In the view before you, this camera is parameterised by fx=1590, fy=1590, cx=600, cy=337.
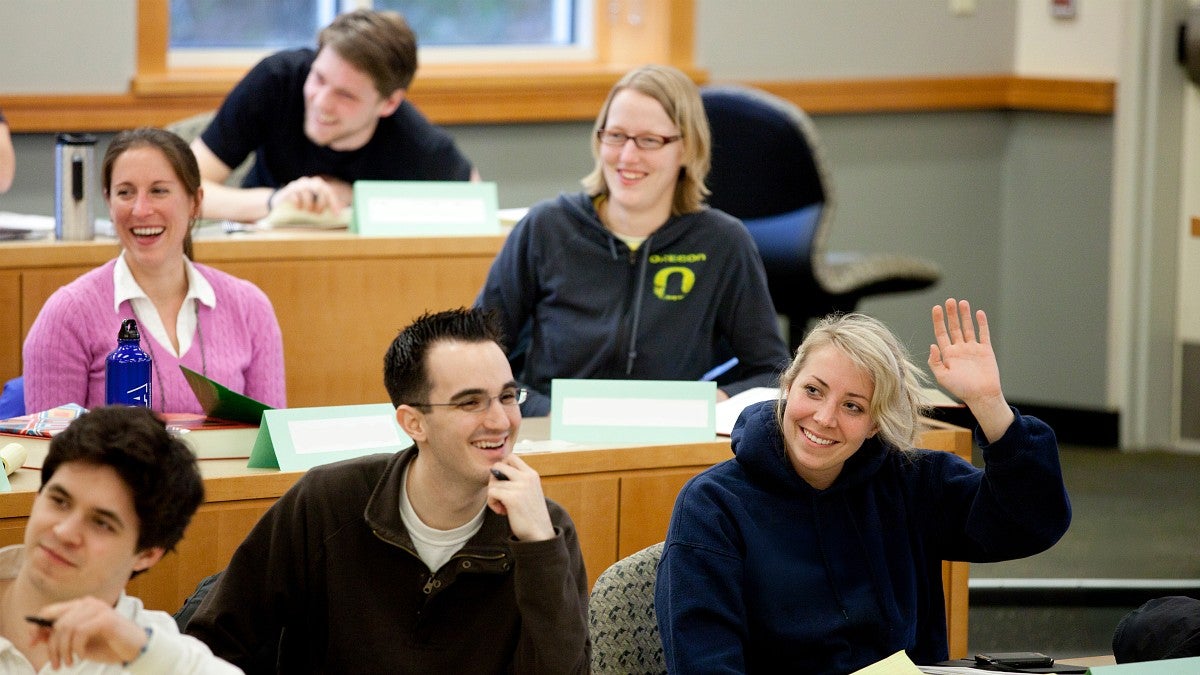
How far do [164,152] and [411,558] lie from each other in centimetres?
127

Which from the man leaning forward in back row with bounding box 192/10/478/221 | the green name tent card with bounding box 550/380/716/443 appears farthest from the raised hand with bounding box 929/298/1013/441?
the man leaning forward in back row with bounding box 192/10/478/221

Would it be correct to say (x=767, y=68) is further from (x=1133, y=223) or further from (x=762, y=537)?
(x=762, y=537)

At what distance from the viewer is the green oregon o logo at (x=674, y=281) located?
347 centimetres

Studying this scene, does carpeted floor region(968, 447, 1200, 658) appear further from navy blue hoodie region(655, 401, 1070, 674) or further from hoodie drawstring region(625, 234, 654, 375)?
navy blue hoodie region(655, 401, 1070, 674)

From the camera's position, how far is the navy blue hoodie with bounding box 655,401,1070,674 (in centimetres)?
224

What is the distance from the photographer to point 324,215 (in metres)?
4.03

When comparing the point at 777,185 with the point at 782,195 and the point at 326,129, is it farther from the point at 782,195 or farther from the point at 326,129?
the point at 326,129

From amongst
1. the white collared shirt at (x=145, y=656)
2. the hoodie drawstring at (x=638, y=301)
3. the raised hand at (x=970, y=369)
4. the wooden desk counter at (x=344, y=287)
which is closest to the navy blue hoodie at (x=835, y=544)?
the raised hand at (x=970, y=369)

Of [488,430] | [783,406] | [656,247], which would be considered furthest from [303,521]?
[656,247]

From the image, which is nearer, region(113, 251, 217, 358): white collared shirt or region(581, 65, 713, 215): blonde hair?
region(113, 251, 217, 358): white collared shirt

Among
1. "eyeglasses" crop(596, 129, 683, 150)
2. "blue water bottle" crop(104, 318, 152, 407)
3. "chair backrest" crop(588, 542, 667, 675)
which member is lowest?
"chair backrest" crop(588, 542, 667, 675)

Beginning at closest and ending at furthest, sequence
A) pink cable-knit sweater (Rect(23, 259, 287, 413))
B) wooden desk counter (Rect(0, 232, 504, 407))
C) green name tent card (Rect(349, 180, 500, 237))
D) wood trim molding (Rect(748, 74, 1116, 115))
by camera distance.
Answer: pink cable-knit sweater (Rect(23, 259, 287, 413)) → wooden desk counter (Rect(0, 232, 504, 407)) → green name tent card (Rect(349, 180, 500, 237)) → wood trim molding (Rect(748, 74, 1116, 115))

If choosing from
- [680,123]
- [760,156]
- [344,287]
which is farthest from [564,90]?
[680,123]

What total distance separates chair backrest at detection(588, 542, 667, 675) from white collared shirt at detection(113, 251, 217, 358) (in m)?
1.09
